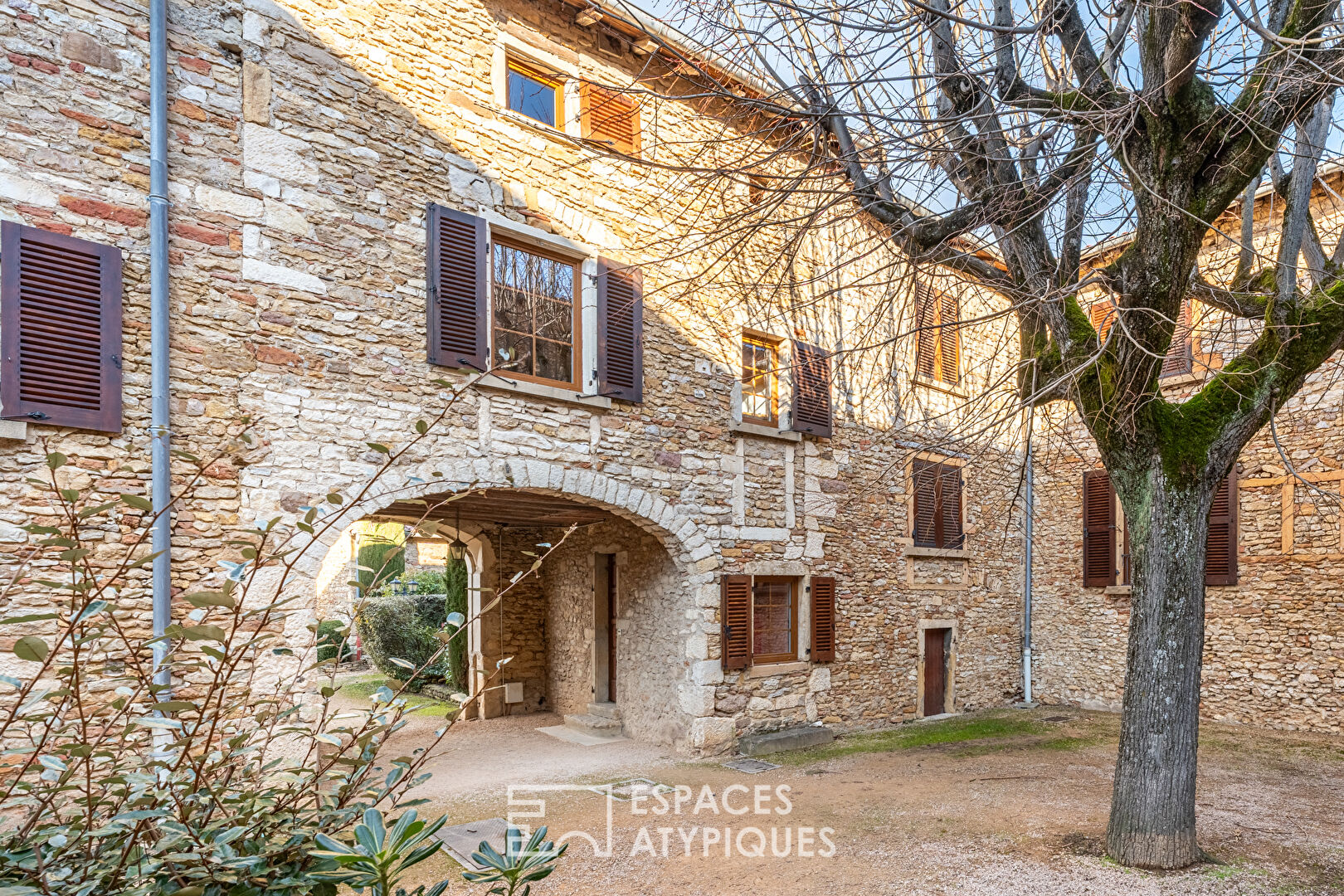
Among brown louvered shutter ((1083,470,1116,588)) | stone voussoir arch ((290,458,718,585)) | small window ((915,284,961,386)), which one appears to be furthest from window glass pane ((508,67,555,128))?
brown louvered shutter ((1083,470,1116,588))

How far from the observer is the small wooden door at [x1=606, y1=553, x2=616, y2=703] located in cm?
850

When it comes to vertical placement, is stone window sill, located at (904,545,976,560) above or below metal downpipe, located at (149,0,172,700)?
below

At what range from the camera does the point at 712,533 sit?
709 centimetres

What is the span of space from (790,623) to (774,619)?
21 centimetres

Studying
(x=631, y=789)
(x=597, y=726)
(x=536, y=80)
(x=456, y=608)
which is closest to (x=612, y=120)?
(x=536, y=80)

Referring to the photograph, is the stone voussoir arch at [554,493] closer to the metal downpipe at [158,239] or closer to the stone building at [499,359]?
the stone building at [499,359]

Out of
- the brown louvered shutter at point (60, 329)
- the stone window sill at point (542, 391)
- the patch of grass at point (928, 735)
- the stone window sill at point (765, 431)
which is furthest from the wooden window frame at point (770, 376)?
the brown louvered shutter at point (60, 329)

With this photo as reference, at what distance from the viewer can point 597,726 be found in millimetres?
7938

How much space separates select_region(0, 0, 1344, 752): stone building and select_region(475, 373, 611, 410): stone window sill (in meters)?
0.03

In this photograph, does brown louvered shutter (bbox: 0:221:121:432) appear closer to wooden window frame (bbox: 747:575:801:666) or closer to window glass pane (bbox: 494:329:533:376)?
window glass pane (bbox: 494:329:533:376)

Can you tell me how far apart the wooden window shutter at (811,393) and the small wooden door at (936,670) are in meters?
3.15

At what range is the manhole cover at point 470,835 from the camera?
15.0ft

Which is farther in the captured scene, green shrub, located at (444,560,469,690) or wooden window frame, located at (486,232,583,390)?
green shrub, located at (444,560,469,690)

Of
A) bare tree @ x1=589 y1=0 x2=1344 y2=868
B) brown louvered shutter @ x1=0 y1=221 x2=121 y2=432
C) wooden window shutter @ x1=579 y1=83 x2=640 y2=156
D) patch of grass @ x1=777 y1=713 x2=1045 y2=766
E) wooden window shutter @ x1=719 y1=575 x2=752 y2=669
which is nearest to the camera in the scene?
bare tree @ x1=589 y1=0 x2=1344 y2=868
